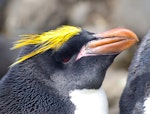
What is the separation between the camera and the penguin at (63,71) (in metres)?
1.86

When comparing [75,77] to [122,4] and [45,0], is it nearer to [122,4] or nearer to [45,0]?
[122,4]

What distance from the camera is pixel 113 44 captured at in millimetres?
1902

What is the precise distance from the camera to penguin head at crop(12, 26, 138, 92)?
1883 millimetres

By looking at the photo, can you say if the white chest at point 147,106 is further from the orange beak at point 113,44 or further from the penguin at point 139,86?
the orange beak at point 113,44

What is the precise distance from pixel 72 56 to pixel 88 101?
17 centimetres

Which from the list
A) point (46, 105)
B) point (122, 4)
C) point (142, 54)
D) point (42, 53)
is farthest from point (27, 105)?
point (122, 4)

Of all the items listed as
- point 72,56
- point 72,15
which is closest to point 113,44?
point 72,56

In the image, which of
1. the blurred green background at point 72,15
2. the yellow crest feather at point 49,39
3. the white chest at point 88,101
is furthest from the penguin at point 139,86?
the blurred green background at point 72,15

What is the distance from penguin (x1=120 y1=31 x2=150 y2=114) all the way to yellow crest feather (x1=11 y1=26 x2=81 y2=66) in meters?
0.29

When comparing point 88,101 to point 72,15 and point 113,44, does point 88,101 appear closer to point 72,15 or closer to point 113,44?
point 113,44

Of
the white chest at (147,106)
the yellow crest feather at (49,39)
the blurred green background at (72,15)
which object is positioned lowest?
the blurred green background at (72,15)

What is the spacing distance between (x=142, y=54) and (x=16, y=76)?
1.68 feet

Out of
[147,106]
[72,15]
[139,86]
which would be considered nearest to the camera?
[147,106]

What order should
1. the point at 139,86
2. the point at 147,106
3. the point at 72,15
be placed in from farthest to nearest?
the point at 72,15
the point at 139,86
the point at 147,106
